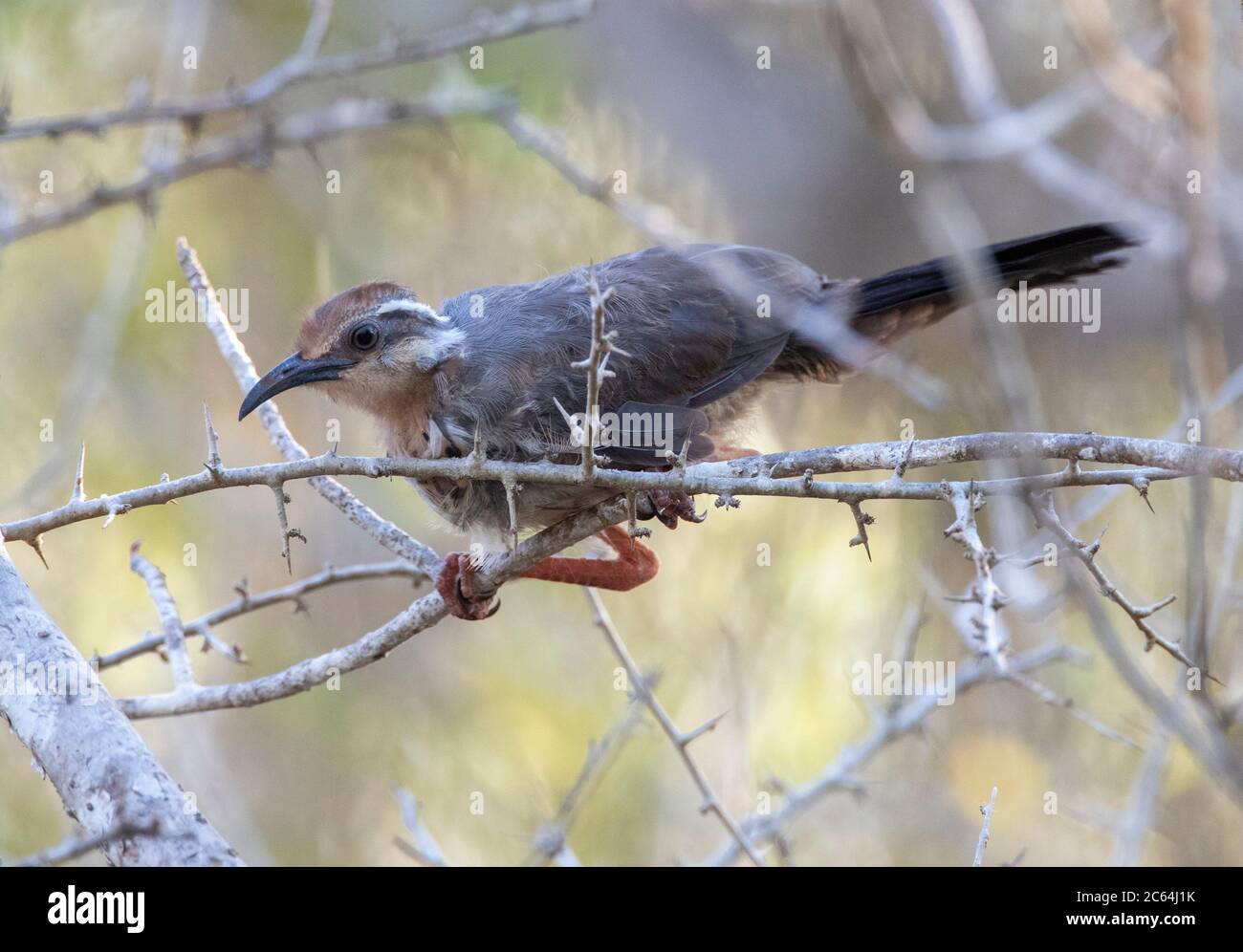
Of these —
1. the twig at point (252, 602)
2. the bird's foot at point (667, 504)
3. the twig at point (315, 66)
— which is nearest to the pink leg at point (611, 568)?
the twig at point (252, 602)

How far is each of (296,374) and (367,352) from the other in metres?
0.30

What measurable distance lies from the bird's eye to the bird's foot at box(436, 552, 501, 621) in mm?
939

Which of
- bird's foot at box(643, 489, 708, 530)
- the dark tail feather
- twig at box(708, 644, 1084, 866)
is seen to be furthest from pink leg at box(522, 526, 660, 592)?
the dark tail feather

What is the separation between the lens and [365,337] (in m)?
5.08

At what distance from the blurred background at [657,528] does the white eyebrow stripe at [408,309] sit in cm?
161

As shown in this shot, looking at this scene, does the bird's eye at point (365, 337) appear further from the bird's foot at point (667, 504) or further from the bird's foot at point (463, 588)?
the bird's foot at point (667, 504)

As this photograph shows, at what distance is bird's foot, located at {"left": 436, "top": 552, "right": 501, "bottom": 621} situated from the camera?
489cm

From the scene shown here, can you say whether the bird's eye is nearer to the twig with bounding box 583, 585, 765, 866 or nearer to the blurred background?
the twig with bounding box 583, 585, 765, 866

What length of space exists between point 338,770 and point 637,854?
280cm

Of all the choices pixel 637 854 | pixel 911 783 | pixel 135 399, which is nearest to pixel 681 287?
pixel 637 854

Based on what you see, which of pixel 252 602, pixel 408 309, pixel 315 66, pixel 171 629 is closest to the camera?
pixel 171 629

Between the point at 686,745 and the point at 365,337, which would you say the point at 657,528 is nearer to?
the point at 686,745

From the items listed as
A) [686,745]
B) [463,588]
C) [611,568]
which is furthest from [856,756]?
[463,588]

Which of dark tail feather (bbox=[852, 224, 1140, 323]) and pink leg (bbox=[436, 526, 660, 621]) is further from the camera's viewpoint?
dark tail feather (bbox=[852, 224, 1140, 323])
